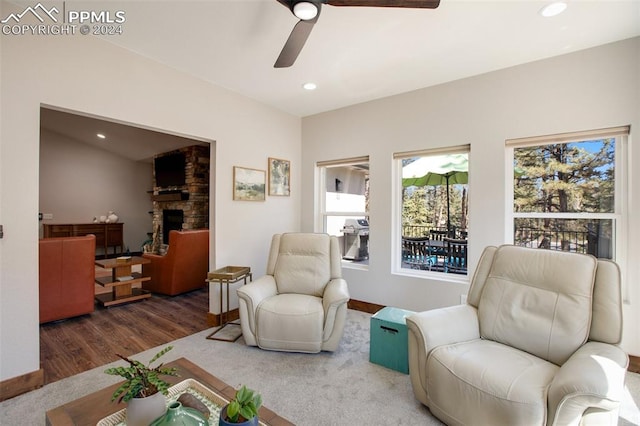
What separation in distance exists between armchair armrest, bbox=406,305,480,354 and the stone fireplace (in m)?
5.27

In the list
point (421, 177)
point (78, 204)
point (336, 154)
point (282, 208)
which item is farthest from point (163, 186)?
point (421, 177)

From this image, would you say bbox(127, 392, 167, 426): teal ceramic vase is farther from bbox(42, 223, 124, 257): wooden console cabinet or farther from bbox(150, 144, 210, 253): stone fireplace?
bbox(42, 223, 124, 257): wooden console cabinet

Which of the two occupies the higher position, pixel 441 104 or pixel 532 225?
pixel 441 104

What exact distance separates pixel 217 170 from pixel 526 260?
3029mm

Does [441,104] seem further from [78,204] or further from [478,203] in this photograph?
[78,204]

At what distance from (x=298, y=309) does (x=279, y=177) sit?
208 centimetres

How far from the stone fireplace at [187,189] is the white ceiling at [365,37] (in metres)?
3.12

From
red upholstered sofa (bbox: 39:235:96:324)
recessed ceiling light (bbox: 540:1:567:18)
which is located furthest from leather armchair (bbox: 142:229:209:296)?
recessed ceiling light (bbox: 540:1:567:18)

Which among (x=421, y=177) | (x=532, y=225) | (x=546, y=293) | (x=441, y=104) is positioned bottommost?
(x=546, y=293)

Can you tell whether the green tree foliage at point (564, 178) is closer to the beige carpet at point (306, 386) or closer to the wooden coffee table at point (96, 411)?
the beige carpet at point (306, 386)

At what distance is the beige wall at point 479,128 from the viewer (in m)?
2.34

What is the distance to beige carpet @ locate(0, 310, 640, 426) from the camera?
1.78m

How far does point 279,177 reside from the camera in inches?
159

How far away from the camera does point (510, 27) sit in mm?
2184
